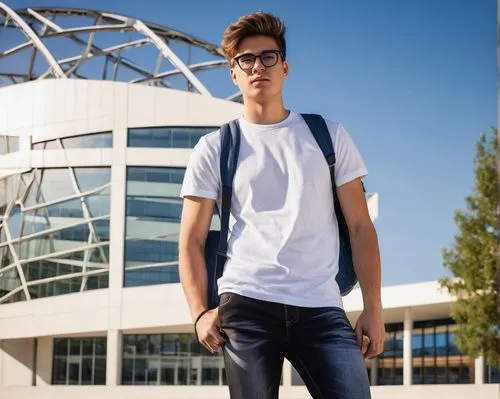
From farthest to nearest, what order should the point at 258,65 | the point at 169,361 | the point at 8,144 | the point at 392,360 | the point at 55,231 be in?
the point at 8,144, the point at 169,361, the point at 55,231, the point at 392,360, the point at 258,65

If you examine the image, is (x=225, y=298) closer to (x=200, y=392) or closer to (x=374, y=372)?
(x=200, y=392)

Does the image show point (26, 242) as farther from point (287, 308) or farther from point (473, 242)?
point (287, 308)

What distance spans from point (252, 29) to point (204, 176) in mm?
546

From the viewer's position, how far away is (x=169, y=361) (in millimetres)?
39594

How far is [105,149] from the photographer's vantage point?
3822 cm

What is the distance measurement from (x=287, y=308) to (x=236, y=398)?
0.33m

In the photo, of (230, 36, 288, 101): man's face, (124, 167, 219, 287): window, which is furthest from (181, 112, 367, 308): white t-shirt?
(124, 167, 219, 287): window

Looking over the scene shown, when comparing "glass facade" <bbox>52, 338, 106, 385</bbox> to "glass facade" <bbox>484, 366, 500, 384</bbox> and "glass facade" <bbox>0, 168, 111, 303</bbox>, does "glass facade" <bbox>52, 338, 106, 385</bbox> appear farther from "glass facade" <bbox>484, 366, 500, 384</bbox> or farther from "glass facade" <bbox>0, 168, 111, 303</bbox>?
"glass facade" <bbox>484, 366, 500, 384</bbox>

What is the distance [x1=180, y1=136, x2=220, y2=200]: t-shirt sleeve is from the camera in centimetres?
311

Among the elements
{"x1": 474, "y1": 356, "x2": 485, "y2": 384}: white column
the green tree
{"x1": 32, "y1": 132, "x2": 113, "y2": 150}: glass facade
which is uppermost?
{"x1": 32, "y1": 132, "x2": 113, "y2": 150}: glass facade

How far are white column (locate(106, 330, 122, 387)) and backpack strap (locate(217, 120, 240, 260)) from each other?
34941 mm

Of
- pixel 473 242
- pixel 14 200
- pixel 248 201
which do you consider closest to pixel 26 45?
pixel 14 200

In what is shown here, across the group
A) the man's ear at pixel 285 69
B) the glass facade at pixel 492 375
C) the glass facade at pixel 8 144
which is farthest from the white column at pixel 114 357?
the man's ear at pixel 285 69

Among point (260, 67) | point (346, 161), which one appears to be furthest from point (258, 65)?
point (346, 161)
